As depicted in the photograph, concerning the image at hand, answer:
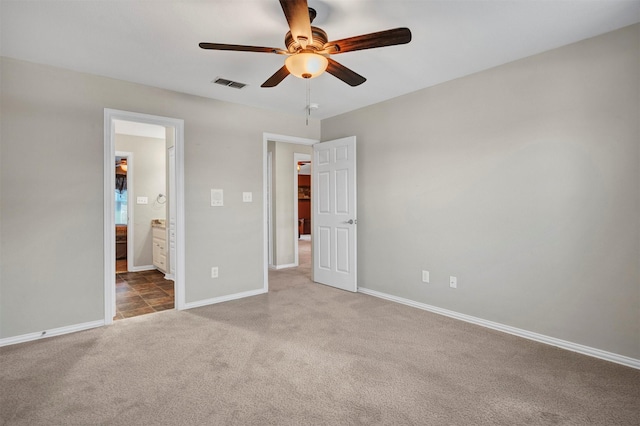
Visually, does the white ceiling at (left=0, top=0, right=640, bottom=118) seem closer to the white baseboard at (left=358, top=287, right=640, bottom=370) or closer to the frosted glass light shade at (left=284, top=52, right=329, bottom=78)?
the frosted glass light shade at (left=284, top=52, right=329, bottom=78)

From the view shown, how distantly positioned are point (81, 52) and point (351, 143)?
288 cm

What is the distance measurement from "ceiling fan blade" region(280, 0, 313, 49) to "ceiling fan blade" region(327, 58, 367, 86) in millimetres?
302

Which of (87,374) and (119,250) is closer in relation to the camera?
(87,374)

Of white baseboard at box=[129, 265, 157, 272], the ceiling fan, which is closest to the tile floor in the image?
white baseboard at box=[129, 265, 157, 272]

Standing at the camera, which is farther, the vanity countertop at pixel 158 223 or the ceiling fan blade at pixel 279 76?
the vanity countertop at pixel 158 223

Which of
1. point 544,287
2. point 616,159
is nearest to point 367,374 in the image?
point 544,287

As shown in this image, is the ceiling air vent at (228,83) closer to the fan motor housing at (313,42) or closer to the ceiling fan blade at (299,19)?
the fan motor housing at (313,42)

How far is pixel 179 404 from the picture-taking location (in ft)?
6.46

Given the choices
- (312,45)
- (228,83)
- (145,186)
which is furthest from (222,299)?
(145,186)

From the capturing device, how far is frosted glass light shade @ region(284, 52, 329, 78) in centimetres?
213

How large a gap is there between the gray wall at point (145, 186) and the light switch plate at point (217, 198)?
2.54 metres

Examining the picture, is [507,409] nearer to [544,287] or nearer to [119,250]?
[544,287]

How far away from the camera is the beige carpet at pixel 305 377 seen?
6.15 ft

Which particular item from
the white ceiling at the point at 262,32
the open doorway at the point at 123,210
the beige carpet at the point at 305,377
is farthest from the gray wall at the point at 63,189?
the open doorway at the point at 123,210
